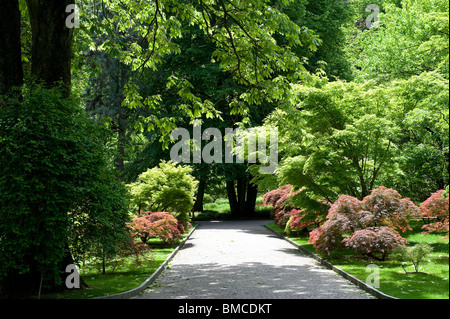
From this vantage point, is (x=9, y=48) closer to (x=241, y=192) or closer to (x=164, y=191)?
(x=164, y=191)

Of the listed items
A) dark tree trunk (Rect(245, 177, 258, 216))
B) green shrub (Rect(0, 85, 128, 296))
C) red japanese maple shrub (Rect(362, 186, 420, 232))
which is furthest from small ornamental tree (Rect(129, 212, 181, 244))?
dark tree trunk (Rect(245, 177, 258, 216))

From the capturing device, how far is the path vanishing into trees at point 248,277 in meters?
8.80

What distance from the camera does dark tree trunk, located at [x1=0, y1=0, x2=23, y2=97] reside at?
853cm

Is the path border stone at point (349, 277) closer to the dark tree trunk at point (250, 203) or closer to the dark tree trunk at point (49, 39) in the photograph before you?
the dark tree trunk at point (49, 39)

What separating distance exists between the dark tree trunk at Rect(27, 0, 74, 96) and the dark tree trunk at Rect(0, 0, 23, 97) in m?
0.30

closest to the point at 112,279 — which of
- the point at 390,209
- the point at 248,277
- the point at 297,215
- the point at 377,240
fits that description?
the point at 248,277

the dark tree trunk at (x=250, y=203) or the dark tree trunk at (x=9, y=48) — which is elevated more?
the dark tree trunk at (x=9, y=48)

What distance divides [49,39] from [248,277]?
7209 mm

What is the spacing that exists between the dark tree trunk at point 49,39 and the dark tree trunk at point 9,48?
302 millimetres

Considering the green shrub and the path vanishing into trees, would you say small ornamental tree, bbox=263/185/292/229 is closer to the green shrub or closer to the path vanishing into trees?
the path vanishing into trees

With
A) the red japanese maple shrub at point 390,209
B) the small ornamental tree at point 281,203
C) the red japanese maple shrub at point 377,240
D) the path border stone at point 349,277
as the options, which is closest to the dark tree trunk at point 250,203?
the small ornamental tree at point 281,203

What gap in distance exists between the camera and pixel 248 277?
10922 millimetres
